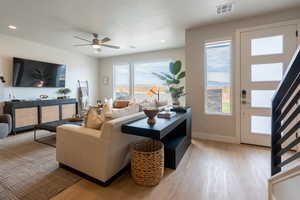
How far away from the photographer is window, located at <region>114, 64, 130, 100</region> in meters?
6.30

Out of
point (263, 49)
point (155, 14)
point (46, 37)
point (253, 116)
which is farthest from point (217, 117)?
point (46, 37)

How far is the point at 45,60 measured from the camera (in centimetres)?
474

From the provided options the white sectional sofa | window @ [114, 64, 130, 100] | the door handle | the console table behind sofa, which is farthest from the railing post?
window @ [114, 64, 130, 100]

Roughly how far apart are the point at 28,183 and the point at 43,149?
3.87 ft

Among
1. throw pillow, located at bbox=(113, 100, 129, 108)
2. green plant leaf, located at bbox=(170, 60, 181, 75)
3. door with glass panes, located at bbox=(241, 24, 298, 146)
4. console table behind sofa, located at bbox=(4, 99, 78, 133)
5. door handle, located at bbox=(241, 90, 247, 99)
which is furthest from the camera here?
throw pillow, located at bbox=(113, 100, 129, 108)

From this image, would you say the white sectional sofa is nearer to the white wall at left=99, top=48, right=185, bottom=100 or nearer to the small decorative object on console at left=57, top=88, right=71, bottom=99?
the small decorative object on console at left=57, top=88, right=71, bottom=99

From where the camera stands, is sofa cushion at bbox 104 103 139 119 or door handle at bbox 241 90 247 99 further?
door handle at bbox 241 90 247 99

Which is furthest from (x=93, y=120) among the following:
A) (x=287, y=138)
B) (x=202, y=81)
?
(x=202, y=81)

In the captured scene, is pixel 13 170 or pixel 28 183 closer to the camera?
pixel 28 183

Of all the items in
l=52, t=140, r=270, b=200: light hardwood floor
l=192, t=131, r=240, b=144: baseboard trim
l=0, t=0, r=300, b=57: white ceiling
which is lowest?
l=52, t=140, r=270, b=200: light hardwood floor

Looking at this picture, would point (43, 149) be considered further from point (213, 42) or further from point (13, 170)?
point (213, 42)

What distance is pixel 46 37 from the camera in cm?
408

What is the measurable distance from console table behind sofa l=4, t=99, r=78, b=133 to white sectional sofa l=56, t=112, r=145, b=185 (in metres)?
2.57

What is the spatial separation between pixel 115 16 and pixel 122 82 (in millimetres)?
3592
